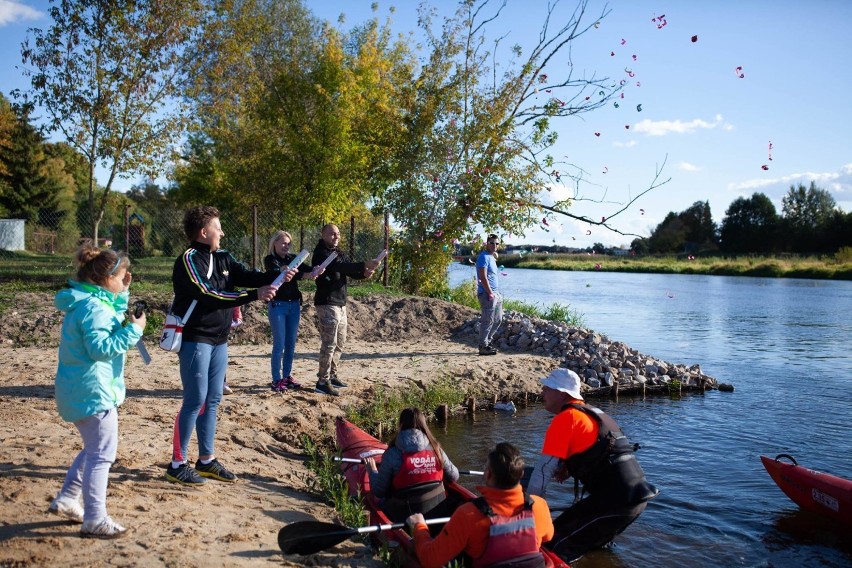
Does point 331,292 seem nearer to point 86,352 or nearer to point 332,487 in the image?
point 332,487

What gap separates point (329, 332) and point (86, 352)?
15.7ft

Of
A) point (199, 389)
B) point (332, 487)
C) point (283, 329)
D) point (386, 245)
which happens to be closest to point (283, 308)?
point (283, 329)

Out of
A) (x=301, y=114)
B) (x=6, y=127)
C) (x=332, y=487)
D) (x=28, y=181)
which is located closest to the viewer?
(x=332, y=487)

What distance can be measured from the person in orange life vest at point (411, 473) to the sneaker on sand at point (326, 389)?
381 centimetres

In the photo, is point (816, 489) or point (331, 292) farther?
point (331, 292)

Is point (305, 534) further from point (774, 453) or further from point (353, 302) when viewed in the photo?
point (353, 302)

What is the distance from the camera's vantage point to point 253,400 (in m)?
8.97

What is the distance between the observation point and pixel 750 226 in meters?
69.3

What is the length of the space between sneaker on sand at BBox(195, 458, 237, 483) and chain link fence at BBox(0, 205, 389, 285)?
6.40 m

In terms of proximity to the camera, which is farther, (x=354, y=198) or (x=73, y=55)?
(x=354, y=198)

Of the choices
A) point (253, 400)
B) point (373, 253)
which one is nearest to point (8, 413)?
point (253, 400)

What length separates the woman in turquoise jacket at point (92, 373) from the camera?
4297mm

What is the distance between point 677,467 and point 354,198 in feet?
54.7

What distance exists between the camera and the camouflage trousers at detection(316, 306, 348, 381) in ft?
29.6
